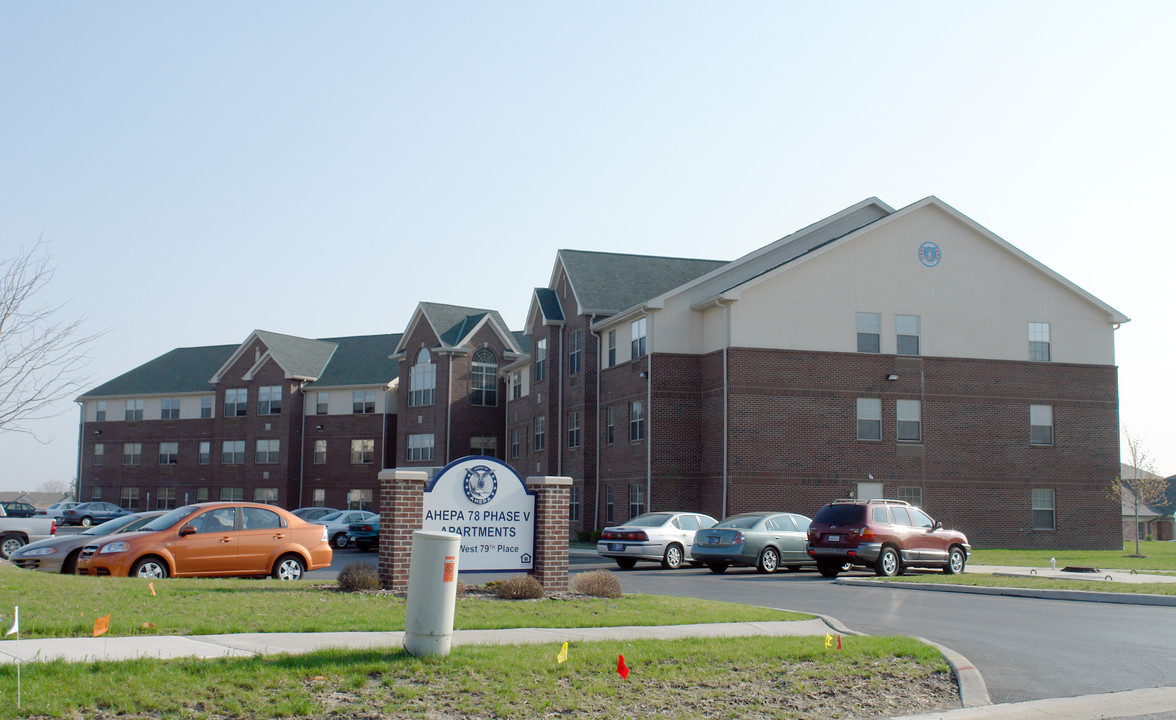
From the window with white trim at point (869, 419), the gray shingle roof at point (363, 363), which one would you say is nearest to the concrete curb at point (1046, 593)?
the window with white trim at point (869, 419)

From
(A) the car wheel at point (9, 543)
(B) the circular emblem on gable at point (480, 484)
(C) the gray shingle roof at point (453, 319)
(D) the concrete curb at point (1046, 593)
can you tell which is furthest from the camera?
(C) the gray shingle roof at point (453, 319)

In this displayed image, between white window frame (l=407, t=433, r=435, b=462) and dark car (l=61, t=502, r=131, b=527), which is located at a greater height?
white window frame (l=407, t=433, r=435, b=462)

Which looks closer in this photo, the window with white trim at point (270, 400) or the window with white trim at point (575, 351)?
the window with white trim at point (575, 351)

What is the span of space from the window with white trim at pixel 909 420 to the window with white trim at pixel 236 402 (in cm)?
4186

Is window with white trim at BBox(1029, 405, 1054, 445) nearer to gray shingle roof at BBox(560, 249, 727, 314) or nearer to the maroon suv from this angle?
gray shingle roof at BBox(560, 249, 727, 314)

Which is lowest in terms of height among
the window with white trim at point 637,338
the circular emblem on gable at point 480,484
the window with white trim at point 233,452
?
the circular emblem on gable at point 480,484

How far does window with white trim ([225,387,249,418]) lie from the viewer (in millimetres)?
65188

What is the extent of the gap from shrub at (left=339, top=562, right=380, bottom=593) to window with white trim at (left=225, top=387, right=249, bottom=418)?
5333 centimetres

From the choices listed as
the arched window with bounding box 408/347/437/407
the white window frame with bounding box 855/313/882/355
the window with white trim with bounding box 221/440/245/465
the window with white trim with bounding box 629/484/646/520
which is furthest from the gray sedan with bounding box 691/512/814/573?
the window with white trim with bounding box 221/440/245/465

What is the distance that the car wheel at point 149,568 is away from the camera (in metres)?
16.7

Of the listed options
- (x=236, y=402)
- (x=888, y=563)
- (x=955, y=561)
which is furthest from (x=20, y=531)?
(x=236, y=402)

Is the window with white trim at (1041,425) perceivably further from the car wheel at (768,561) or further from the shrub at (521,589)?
the shrub at (521,589)

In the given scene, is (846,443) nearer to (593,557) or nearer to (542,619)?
(593,557)

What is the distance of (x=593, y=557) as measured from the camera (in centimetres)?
3103
